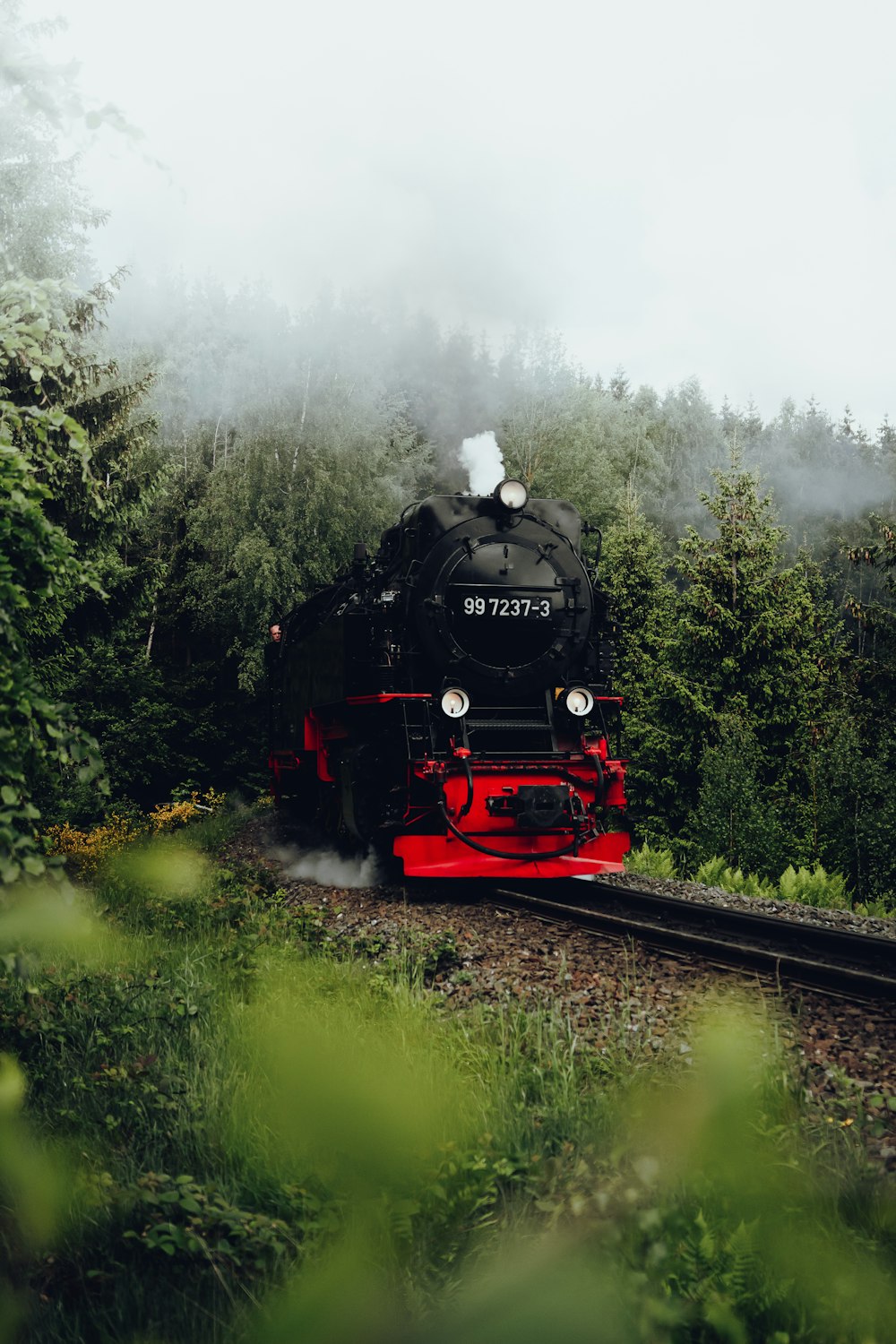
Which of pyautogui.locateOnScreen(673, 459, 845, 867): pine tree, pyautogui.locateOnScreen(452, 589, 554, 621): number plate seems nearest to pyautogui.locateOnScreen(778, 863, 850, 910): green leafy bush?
pyautogui.locateOnScreen(452, 589, 554, 621): number plate

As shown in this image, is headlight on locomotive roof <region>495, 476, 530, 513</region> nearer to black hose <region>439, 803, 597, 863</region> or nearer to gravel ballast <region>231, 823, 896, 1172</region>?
black hose <region>439, 803, 597, 863</region>

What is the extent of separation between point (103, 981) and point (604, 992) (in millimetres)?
2740

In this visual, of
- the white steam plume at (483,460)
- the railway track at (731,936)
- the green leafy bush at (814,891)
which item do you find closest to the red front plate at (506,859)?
the railway track at (731,936)

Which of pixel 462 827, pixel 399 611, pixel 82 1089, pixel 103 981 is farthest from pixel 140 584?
pixel 82 1089

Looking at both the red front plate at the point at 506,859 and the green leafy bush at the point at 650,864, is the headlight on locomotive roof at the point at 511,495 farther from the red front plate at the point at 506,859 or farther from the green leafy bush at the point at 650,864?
the green leafy bush at the point at 650,864

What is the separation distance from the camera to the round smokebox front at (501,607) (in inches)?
346

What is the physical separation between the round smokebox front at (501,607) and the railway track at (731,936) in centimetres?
201

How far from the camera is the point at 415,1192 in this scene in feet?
9.95

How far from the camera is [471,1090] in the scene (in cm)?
396

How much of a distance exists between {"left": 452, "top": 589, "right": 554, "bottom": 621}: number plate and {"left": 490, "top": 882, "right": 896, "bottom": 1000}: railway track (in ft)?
8.00

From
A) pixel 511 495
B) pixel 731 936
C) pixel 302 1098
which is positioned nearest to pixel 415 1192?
pixel 302 1098

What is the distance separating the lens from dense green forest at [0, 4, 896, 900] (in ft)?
11.9

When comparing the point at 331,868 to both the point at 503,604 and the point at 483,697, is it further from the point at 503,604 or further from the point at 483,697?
the point at 503,604

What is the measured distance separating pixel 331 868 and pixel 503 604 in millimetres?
3700
